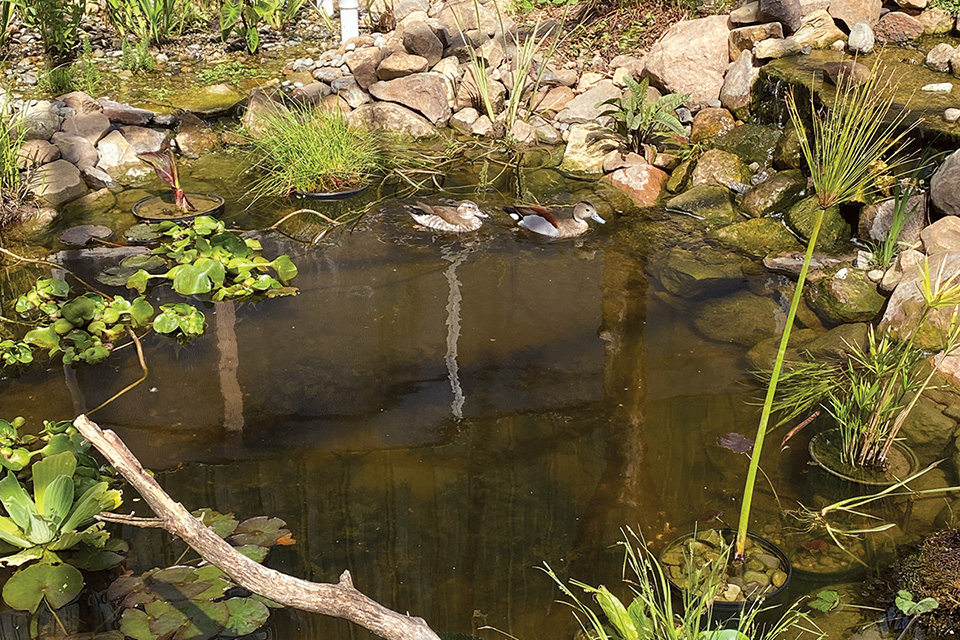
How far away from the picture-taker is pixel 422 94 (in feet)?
23.4

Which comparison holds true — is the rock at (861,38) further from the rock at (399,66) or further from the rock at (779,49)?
the rock at (399,66)

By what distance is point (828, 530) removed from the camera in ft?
9.94

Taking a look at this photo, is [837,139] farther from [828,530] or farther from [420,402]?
[420,402]

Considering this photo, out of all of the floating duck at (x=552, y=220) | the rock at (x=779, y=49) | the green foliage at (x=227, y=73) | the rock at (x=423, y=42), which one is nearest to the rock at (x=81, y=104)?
the green foliage at (x=227, y=73)

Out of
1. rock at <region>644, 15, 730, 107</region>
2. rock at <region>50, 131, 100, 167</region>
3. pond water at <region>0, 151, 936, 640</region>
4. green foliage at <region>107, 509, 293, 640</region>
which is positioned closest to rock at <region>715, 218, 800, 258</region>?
pond water at <region>0, 151, 936, 640</region>

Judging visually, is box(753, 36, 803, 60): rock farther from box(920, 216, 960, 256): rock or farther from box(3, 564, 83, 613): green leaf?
box(3, 564, 83, 613): green leaf

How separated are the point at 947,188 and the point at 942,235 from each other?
0.33 metres

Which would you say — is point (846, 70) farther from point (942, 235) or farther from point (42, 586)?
point (42, 586)

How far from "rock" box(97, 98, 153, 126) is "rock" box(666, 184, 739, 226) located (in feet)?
13.1

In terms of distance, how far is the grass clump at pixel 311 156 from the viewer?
584cm

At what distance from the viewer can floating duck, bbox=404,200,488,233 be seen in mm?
5371

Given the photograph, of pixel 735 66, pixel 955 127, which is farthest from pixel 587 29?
pixel 955 127

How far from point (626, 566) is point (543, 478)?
53 centimetres

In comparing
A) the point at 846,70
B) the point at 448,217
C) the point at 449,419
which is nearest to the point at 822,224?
the point at 846,70
